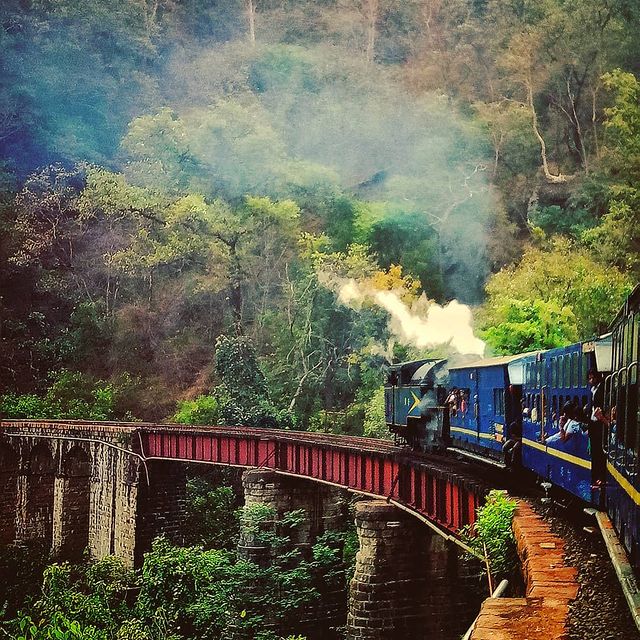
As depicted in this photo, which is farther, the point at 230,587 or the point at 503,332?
the point at 503,332

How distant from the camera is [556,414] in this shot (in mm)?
8953

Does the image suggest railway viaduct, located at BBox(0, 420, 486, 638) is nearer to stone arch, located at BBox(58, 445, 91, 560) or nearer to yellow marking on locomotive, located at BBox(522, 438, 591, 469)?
stone arch, located at BBox(58, 445, 91, 560)

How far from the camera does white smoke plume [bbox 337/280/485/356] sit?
35.6 m

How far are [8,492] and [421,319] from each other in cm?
1636

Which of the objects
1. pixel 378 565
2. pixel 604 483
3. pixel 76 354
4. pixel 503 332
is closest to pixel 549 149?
pixel 503 332

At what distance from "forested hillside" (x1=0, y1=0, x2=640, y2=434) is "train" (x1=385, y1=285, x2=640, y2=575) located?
725 inches

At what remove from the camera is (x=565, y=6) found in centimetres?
3894

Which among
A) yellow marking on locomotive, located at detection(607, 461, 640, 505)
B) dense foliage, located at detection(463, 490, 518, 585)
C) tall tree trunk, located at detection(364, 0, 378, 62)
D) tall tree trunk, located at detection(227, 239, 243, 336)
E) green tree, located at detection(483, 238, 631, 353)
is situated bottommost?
dense foliage, located at detection(463, 490, 518, 585)

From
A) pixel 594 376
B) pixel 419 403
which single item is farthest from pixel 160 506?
pixel 594 376

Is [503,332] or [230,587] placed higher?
[503,332]

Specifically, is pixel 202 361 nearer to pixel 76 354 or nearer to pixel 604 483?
pixel 76 354

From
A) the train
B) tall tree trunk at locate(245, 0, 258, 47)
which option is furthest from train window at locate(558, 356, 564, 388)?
tall tree trunk at locate(245, 0, 258, 47)

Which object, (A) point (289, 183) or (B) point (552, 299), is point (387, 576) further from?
(A) point (289, 183)

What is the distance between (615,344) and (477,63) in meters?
36.8
